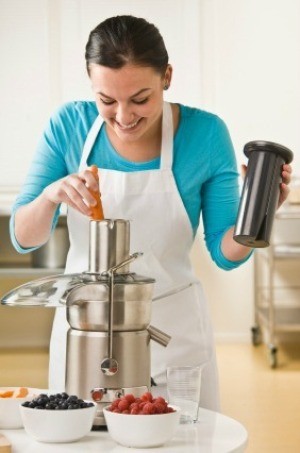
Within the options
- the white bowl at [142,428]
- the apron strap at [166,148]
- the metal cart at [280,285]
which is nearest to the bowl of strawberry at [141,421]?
the white bowl at [142,428]

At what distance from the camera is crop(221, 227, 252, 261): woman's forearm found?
1.92 metres

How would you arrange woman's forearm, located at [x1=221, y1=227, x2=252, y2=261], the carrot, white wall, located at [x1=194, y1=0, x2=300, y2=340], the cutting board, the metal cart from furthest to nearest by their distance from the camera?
white wall, located at [x1=194, y1=0, x2=300, y2=340], the metal cart, woman's forearm, located at [x1=221, y1=227, x2=252, y2=261], the carrot, the cutting board

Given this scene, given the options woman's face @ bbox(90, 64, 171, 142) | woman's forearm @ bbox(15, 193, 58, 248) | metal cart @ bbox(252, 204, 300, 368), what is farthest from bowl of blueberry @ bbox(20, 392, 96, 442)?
metal cart @ bbox(252, 204, 300, 368)

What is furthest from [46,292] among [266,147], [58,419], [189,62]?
[189,62]

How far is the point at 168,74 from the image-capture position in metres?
1.92

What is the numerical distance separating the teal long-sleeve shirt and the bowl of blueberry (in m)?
0.59

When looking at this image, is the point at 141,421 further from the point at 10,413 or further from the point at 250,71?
the point at 250,71

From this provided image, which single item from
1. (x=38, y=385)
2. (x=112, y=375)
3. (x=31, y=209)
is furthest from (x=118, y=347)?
(x=38, y=385)

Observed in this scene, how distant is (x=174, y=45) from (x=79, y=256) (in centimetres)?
421

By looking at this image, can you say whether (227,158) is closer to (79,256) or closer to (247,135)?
(79,256)

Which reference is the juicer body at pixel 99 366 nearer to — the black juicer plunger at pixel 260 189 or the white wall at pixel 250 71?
the black juicer plunger at pixel 260 189

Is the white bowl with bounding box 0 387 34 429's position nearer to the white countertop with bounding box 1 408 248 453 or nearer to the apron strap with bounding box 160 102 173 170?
the white countertop with bounding box 1 408 248 453

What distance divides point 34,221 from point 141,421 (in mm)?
→ 612

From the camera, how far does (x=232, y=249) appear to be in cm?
193
